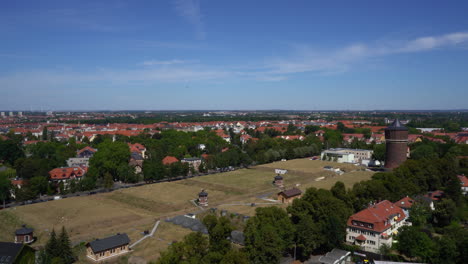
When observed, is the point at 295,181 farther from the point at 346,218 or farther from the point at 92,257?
the point at 92,257

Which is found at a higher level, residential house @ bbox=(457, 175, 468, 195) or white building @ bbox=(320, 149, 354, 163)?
residential house @ bbox=(457, 175, 468, 195)

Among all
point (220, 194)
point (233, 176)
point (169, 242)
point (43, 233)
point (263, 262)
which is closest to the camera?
point (263, 262)

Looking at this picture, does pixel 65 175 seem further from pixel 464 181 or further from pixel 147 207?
pixel 464 181

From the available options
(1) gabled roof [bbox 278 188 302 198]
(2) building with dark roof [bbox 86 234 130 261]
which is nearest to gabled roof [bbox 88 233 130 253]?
(2) building with dark roof [bbox 86 234 130 261]

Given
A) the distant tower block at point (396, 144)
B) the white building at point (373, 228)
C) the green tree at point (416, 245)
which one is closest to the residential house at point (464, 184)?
the distant tower block at point (396, 144)


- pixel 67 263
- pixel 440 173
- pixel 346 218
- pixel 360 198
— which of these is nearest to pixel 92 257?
pixel 67 263

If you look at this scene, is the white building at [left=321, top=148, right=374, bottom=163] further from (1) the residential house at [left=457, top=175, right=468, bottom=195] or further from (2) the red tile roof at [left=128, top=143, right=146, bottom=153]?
(2) the red tile roof at [left=128, top=143, right=146, bottom=153]

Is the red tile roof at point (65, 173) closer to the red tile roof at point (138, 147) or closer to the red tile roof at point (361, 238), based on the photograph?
the red tile roof at point (138, 147)
